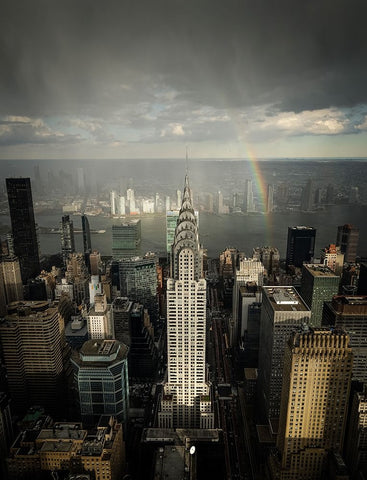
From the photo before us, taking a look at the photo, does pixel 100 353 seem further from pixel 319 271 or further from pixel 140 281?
pixel 319 271

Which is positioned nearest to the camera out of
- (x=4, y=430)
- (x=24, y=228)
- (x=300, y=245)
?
(x=4, y=430)

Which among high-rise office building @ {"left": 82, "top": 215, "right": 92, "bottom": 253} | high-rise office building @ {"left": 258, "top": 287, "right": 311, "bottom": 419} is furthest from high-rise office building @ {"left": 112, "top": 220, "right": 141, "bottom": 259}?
high-rise office building @ {"left": 258, "top": 287, "right": 311, "bottom": 419}

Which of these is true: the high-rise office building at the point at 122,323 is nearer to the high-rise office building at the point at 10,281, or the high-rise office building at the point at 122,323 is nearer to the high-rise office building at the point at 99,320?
the high-rise office building at the point at 99,320

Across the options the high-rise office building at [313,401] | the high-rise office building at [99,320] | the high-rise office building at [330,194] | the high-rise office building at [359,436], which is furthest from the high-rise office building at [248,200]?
the high-rise office building at [313,401]

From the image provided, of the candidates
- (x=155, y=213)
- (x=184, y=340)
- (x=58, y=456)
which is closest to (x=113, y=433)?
(x=58, y=456)

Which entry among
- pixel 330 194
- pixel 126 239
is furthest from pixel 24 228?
pixel 330 194

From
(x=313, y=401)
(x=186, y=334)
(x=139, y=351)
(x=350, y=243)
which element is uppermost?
(x=350, y=243)
